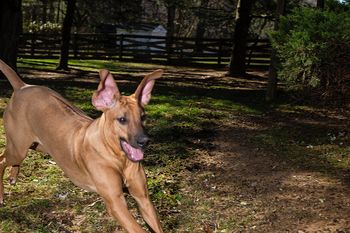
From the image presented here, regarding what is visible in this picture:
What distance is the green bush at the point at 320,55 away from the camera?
Answer: 6473 mm

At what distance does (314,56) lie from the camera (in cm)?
674

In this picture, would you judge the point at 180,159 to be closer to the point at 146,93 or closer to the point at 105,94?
the point at 146,93


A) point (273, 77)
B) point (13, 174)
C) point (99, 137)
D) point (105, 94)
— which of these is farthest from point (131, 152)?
point (273, 77)

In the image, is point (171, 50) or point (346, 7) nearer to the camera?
point (346, 7)

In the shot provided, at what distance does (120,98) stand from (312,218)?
7.27 feet

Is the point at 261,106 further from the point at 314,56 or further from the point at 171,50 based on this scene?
the point at 171,50

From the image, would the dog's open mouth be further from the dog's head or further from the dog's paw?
the dog's paw

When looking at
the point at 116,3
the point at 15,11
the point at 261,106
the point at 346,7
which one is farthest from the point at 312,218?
the point at 116,3

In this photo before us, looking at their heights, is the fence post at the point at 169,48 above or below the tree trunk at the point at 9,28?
below

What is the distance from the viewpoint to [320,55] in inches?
262

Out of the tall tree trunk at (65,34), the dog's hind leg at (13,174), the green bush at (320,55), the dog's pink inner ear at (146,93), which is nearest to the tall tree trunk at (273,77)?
the green bush at (320,55)

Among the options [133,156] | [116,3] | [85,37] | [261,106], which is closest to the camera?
[133,156]

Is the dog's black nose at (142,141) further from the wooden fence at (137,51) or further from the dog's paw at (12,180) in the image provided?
the wooden fence at (137,51)

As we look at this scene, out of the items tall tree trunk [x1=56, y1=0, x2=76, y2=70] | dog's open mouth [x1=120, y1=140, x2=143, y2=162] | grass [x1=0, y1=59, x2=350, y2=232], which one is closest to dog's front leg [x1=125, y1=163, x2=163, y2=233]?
dog's open mouth [x1=120, y1=140, x2=143, y2=162]
